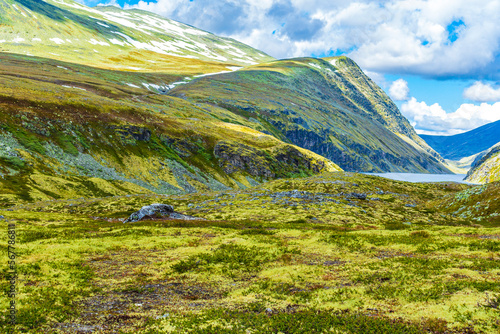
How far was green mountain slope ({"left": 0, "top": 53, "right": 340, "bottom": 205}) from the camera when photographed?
9388 cm

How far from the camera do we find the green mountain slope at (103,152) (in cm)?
9388

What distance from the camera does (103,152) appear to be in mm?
125812

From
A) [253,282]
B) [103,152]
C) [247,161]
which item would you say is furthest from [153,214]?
[247,161]

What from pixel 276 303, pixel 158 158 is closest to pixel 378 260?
pixel 276 303

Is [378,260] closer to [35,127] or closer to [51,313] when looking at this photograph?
[51,313]

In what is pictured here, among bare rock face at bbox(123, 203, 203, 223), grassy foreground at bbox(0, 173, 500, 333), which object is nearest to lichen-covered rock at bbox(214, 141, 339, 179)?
bare rock face at bbox(123, 203, 203, 223)

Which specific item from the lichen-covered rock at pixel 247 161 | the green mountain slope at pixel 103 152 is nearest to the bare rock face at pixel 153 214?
the green mountain slope at pixel 103 152

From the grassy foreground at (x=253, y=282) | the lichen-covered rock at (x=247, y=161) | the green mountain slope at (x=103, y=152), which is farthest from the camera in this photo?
the lichen-covered rock at (x=247, y=161)

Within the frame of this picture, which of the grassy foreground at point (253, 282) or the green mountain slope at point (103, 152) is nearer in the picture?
the grassy foreground at point (253, 282)

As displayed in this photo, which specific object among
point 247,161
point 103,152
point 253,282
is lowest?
point 103,152

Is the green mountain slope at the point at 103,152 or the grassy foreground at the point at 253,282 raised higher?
the grassy foreground at the point at 253,282

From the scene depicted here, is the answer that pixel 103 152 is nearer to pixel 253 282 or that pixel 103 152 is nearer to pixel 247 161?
pixel 247 161

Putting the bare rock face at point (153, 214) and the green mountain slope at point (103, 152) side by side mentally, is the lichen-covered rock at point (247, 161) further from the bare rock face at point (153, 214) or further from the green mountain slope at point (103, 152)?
the bare rock face at point (153, 214)

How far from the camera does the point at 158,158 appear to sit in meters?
142
